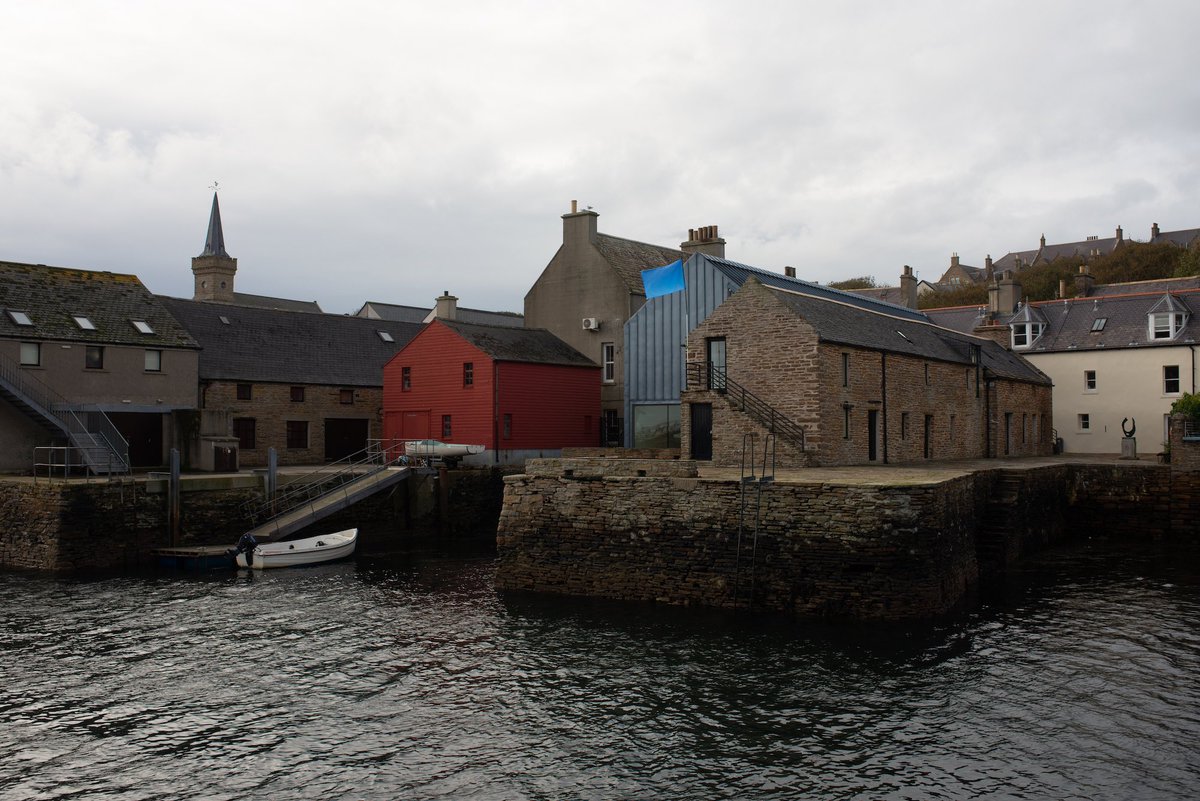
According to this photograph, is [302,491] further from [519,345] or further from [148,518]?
[519,345]

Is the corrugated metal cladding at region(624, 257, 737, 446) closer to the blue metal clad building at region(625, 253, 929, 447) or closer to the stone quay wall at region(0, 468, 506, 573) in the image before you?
the blue metal clad building at region(625, 253, 929, 447)

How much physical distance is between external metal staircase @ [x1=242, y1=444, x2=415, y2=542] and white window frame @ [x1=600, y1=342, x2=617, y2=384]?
35.3ft

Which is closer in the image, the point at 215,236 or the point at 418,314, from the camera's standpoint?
the point at 418,314

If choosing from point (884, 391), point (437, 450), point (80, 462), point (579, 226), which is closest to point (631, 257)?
point (579, 226)

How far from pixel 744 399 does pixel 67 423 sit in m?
23.6

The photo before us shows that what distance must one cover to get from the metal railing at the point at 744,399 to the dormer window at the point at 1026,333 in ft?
86.7

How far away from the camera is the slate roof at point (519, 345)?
39.5 meters

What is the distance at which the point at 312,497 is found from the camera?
34.1 metres

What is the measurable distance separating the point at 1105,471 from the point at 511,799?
99.2 feet

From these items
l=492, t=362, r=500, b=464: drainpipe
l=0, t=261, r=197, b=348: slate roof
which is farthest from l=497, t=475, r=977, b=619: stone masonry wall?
l=0, t=261, r=197, b=348: slate roof

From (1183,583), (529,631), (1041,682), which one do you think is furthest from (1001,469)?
(529,631)

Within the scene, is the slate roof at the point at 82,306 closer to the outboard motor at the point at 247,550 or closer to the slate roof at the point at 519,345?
the slate roof at the point at 519,345

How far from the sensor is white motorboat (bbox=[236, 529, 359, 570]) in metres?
28.3

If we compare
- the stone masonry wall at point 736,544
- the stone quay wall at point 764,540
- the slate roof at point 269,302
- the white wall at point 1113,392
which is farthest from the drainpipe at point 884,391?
the slate roof at point 269,302
